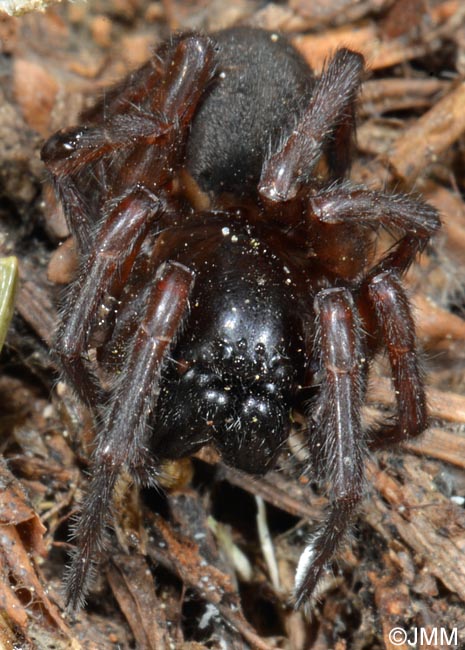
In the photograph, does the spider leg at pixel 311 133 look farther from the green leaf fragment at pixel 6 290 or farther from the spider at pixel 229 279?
the green leaf fragment at pixel 6 290

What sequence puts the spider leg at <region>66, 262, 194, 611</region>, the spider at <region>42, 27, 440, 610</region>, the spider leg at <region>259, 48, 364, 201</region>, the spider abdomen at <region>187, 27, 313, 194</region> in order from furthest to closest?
the spider abdomen at <region>187, 27, 313, 194</region>
the spider leg at <region>259, 48, 364, 201</region>
the spider at <region>42, 27, 440, 610</region>
the spider leg at <region>66, 262, 194, 611</region>

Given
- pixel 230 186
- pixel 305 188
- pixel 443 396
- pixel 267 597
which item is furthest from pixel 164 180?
pixel 267 597

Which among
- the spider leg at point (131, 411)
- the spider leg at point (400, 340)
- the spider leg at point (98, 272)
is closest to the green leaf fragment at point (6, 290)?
the spider leg at point (98, 272)

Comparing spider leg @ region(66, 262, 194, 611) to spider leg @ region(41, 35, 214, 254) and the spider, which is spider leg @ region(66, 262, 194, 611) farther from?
spider leg @ region(41, 35, 214, 254)

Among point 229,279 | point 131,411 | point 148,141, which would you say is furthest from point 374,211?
point 131,411

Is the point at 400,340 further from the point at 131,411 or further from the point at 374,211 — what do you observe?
the point at 131,411

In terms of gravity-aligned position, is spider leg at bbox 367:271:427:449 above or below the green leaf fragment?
below

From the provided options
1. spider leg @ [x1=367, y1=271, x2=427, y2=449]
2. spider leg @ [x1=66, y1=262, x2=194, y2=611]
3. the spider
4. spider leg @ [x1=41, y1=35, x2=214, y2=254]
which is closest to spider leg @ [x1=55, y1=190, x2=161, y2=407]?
the spider

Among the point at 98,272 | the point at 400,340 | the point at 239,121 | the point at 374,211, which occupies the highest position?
the point at 98,272
